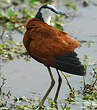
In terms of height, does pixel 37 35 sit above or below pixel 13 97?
above

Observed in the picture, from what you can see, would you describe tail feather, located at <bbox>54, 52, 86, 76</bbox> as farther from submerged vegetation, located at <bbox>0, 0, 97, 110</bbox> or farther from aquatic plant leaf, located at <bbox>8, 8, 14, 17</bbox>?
aquatic plant leaf, located at <bbox>8, 8, 14, 17</bbox>

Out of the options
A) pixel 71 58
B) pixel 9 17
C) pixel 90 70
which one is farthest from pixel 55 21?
pixel 71 58

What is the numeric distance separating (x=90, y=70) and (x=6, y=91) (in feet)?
4.88

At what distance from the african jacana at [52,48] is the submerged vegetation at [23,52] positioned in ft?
1.50

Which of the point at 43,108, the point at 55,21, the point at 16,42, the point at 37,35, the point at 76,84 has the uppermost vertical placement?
the point at 55,21

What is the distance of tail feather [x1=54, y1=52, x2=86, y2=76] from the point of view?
5.09 m

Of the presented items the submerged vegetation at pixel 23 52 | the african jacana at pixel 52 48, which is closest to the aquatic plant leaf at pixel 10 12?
the submerged vegetation at pixel 23 52

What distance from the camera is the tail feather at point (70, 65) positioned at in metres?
5.09

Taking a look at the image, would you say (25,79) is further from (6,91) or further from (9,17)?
(9,17)

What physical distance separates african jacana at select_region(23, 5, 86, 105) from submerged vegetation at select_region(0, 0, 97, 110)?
46cm

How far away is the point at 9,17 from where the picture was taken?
833cm

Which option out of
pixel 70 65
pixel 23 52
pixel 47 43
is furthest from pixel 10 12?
pixel 70 65

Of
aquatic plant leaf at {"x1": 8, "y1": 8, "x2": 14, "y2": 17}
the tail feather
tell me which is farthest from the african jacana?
aquatic plant leaf at {"x1": 8, "y1": 8, "x2": 14, "y2": 17}

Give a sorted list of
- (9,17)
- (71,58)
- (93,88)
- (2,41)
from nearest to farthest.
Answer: (71,58) < (93,88) < (2,41) < (9,17)
